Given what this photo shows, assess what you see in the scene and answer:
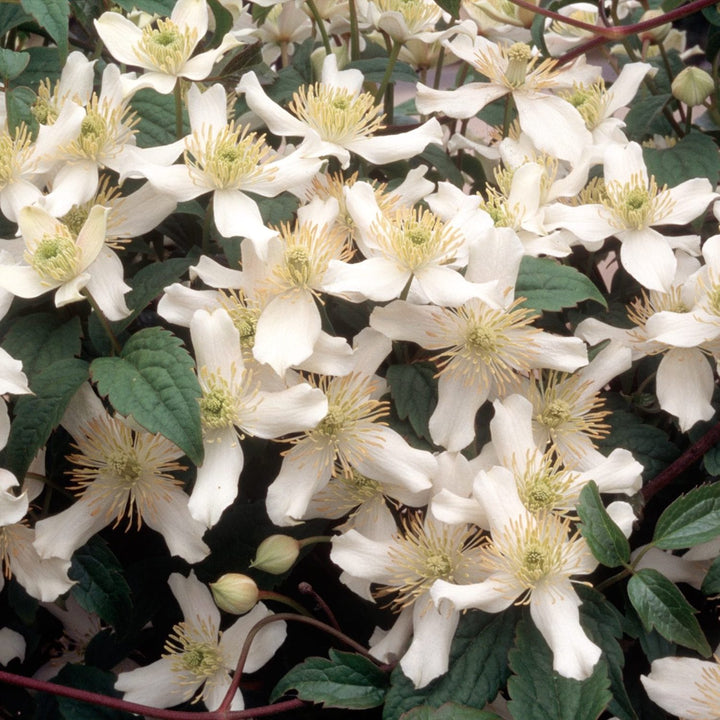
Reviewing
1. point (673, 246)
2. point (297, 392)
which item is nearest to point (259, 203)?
point (297, 392)

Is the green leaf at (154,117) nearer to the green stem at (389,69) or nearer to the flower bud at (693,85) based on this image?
the green stem at (389,69)

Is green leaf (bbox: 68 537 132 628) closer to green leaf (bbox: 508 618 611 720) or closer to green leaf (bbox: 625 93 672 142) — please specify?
green leaf (bbox: 508 618 611 720)

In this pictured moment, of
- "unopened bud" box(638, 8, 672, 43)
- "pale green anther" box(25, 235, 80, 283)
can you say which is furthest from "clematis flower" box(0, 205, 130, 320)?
"unopened bud" box(638, 8, 672, 43)

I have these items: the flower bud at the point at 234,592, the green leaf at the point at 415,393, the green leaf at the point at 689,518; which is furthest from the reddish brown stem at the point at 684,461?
the flower bud at the point at 234,592

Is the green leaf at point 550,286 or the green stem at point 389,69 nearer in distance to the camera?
the green leaf at point 550,286

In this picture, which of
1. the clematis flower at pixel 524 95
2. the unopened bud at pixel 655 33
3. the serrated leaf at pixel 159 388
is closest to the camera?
the serrated leaf at pixel 159 388

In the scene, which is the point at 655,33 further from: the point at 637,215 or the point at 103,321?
the point at 103,321
